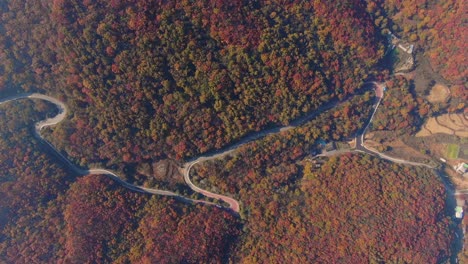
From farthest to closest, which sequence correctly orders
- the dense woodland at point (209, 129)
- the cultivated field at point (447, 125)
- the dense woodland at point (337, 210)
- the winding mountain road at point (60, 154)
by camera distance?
1. the cultivated field at point (447, 125)
2. the winding mountain road at point (60, 154)
3. the dense woodland at point (209, 129)
4. the dense woodland at point (337, 210)

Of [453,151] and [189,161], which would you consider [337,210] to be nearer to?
[189,161]

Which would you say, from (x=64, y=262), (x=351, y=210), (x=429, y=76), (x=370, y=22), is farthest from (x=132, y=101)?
(x=429, y=76)

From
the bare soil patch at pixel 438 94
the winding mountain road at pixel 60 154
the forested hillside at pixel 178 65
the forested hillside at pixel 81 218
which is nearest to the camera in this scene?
the forested hillside at pixel 81 218

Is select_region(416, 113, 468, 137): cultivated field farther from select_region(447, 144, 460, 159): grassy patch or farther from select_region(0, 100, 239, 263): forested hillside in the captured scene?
select_region(0, 100, 239, 263): forested hillside

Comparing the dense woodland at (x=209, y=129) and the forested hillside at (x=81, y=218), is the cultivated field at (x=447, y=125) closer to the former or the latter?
the dense woodland at (x=209, y=129)

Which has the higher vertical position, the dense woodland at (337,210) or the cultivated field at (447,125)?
the cultivated field at (447,125)

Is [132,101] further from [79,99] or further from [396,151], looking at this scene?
[396,151]

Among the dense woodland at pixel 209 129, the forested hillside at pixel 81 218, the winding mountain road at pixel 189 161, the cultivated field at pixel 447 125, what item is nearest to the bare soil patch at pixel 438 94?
the dense woodland at pixel 209 129
